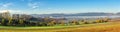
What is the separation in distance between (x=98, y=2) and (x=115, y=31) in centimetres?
44

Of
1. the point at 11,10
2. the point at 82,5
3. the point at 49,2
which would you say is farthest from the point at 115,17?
the point at 11,10

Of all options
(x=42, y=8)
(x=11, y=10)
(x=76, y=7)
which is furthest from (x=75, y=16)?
(x=11, y=10)

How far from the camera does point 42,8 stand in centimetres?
494

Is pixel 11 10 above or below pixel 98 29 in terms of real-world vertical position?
above

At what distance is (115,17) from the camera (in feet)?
16.2

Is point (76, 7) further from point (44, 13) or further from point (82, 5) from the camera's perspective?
point (44, 13)

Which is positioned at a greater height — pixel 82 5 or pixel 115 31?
pixel 82 5

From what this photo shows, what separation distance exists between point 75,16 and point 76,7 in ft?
0.40

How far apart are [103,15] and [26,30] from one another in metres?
1.04

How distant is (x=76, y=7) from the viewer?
4.96 meters

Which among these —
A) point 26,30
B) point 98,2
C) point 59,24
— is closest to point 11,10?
point 26,30

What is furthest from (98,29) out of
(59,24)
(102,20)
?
(59,24)

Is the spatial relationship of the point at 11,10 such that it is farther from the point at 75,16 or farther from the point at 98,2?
the point at 98,2

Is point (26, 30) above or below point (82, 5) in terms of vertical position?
below
